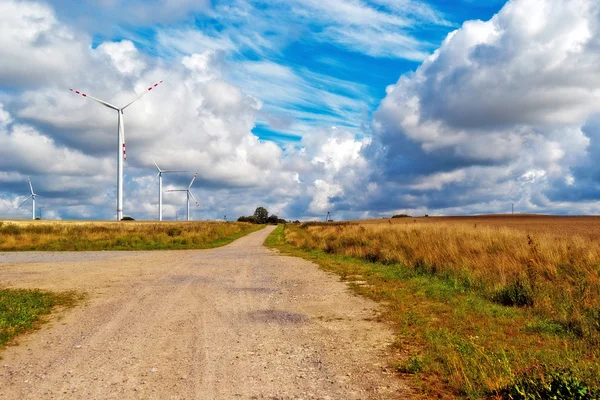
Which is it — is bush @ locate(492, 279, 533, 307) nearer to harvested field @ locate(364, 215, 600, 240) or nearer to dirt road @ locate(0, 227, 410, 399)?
dirt road @ locate(0, 227, 410, 399)

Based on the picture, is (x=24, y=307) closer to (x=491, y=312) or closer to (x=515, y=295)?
(x=491, y=312)

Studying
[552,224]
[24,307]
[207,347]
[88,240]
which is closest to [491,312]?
[207,347]

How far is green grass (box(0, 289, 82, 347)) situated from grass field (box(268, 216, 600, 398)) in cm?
696

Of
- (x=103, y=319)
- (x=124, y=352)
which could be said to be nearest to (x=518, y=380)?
(x=124, y=352)

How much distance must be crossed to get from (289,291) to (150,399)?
8.02 meters

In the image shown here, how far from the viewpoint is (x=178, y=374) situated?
602 cm

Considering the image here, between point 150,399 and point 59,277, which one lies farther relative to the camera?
point 59,277

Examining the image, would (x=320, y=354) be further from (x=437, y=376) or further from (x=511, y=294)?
(x=511, y=294)

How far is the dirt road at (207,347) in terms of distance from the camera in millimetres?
5551

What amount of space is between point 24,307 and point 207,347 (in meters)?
5.70

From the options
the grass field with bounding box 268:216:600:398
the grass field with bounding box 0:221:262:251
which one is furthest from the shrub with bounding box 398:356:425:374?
the grass field with bounding box 0:221:262:251

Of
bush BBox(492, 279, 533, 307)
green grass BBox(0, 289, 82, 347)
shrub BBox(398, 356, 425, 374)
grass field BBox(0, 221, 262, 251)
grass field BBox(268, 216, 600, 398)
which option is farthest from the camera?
grass field BBox(0, 221, 262, 251)

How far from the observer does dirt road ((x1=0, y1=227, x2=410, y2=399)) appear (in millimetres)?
5551

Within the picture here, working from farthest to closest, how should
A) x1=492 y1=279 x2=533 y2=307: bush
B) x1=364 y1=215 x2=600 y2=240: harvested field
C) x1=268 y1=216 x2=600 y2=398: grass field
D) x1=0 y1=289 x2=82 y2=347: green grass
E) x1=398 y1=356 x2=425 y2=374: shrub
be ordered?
x1=364 y1=215 x2=600 y2=240: harvested field < x1=492 y1=279 x2=533 y2=307: bush < x1=0 y1=289 x2=82 y2=347: green grass < x1=398 y1=356 x2=425 y2=374: shrub < x1=268 y1=216 x2=600 y2=398: grass field
